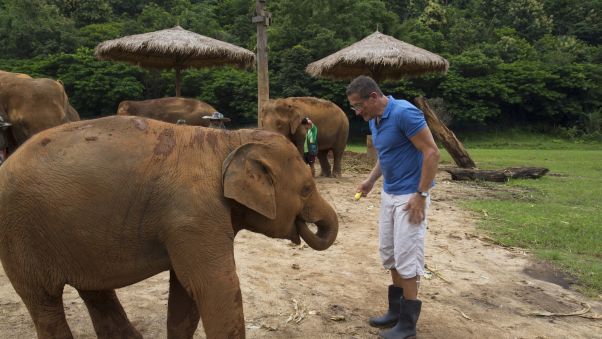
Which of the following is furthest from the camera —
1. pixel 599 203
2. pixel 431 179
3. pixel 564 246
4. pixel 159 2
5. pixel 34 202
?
pixel 159 2

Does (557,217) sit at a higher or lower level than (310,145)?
lower

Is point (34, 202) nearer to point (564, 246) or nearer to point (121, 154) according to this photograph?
point (121, 154)

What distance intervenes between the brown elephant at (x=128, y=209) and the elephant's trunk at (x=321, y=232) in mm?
360

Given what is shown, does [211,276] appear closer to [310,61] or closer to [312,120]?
[312,120]

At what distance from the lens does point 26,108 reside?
21.6 ft

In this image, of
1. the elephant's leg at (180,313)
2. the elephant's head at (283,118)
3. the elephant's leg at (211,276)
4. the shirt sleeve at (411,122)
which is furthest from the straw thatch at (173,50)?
the elephant's leg at (211,276)

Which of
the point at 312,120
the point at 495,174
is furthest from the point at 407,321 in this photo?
the point at 495,174

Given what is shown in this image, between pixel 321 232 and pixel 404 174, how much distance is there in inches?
28.9

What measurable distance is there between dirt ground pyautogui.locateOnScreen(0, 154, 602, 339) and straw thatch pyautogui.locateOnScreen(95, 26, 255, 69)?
641cm

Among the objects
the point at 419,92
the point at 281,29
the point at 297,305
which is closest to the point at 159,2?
the point at 281,29

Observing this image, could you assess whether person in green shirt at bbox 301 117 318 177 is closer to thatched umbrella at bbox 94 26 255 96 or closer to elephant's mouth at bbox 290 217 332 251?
thatched umbrella at bbox 94 26 255 96

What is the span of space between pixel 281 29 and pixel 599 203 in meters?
22.6

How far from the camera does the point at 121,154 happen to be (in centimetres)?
235

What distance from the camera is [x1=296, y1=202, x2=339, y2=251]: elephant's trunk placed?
9.14ft
